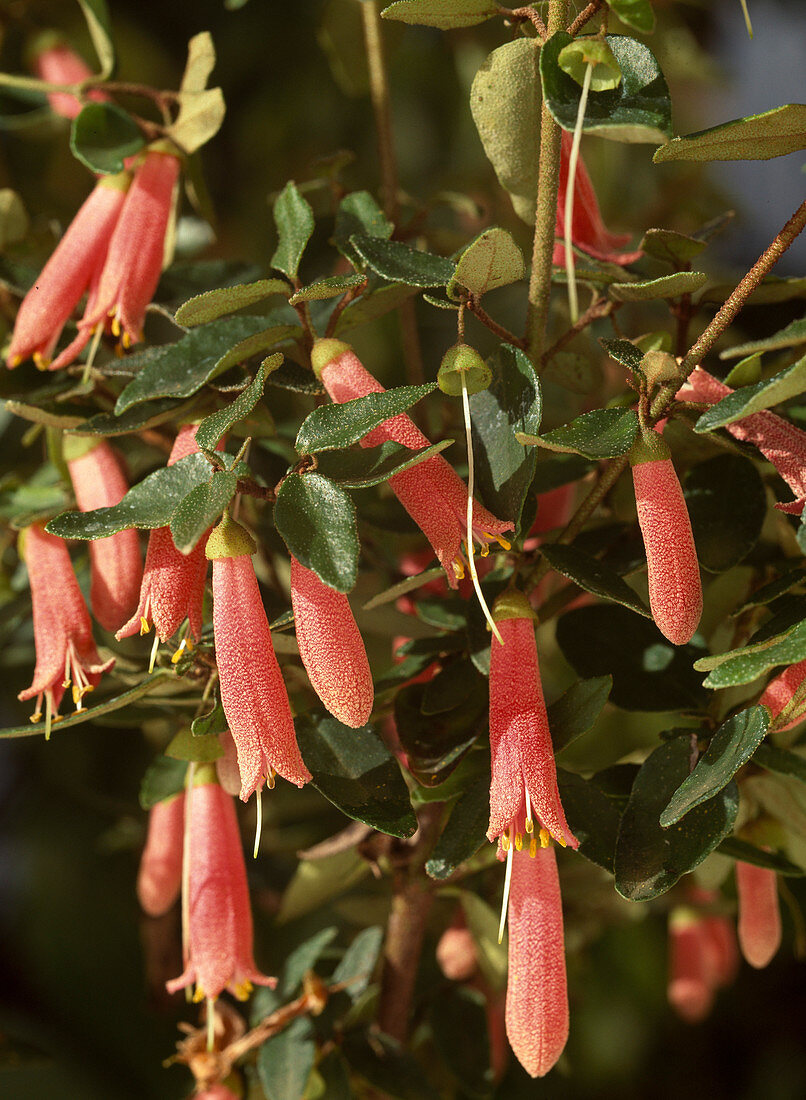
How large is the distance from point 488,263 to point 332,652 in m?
0.14

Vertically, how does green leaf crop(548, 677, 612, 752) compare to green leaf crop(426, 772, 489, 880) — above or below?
above

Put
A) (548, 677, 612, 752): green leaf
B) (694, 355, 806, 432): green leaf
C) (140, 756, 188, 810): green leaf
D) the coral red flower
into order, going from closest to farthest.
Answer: (694, 355, 806, 432): green leaf < (548, 677, 612, 752): green leaf < (140, 756, 188, 810): green leaf < the coral red flower

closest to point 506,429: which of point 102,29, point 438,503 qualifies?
point 438,503

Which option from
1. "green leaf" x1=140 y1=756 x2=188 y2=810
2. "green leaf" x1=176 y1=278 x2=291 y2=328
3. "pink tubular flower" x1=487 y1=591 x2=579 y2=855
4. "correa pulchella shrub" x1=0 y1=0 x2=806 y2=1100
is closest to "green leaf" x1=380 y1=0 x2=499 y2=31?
"correa pulchella shrub" x1=0 y1=0 x2=806 y2=1100

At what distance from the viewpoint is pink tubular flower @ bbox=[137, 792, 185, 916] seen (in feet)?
1.74

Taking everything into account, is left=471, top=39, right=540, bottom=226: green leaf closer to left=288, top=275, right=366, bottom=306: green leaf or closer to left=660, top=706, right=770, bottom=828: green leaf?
left=288, top=275, right=366, bottom=306: green leaf

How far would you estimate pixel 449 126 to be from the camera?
1.06m

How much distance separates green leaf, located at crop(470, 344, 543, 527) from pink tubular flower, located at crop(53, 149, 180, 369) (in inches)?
6.8

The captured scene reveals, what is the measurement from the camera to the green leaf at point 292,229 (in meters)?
0.42

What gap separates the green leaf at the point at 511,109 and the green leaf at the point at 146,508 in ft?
0.55

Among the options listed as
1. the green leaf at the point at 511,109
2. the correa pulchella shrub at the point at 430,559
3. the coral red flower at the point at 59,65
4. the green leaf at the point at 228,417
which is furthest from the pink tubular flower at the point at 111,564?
the coral red flower at the point at 59,65

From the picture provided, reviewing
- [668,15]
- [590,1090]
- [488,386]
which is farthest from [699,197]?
[590,1090]

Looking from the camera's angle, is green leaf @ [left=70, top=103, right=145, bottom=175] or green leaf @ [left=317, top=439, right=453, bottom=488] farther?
green leaf @ [left=70, top=103, right=145, bottom=175]

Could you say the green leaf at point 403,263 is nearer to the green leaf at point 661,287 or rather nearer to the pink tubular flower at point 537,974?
the green leaf at point 661,287
